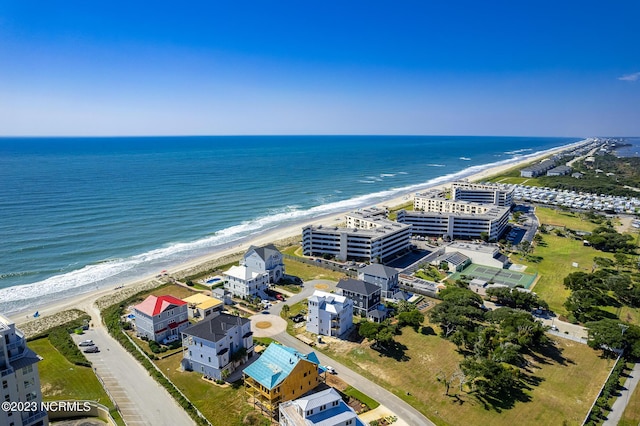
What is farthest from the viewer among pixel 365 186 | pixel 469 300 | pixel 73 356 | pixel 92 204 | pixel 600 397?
pixel 365 186

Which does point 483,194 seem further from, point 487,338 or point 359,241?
point 487,338

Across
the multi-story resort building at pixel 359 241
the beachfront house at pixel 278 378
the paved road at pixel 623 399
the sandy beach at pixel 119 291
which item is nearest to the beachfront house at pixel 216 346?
the beachfront house at pixel 278 378

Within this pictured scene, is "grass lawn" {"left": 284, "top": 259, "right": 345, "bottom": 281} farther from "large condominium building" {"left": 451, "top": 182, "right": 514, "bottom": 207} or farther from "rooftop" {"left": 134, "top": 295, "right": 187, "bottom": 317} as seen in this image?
"large condominium building" {"left": 451, "top": 182, "right": 514, "bottom": 207}

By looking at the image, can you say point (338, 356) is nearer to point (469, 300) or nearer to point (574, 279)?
point (469, 300)

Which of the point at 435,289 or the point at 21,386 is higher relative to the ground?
the point at 21,386

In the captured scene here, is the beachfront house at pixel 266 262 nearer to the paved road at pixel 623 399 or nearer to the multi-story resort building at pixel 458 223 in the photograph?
the multi-story resort building at pixel 458 223

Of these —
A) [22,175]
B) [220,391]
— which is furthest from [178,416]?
[22,175]
